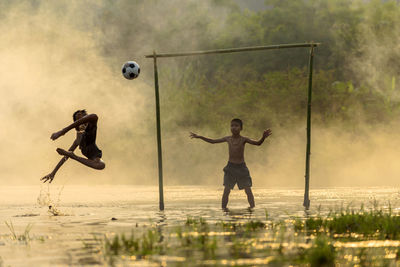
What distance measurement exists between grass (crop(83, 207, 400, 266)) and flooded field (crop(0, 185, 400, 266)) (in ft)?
A: 0.04

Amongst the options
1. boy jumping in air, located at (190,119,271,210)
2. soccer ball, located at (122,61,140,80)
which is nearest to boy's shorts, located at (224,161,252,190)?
boy jumping in air, located at (190,119,271,210)

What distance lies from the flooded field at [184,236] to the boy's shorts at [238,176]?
601mm

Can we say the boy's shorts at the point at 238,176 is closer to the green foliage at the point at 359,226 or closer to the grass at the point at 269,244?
the grass at the point at 269,244

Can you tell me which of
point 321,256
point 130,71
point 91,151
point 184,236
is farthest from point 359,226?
point 130,71

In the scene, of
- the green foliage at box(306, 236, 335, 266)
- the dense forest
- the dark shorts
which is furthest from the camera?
the dense forest

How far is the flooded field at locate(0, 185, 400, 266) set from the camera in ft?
37.8

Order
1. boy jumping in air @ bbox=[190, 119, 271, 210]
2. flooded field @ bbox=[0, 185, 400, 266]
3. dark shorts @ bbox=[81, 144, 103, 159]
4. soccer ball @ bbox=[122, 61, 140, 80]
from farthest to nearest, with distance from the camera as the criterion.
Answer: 1. boy jumping in air @ bbox=[190, 119, 271, 210]
2. soccer ball @ bbox=[122, 61, 140, 80]
3. dark shorts @ bbox=[81, 144, 103, 159]
4. flooded field @ bbox=[0, 185, 400, 266]

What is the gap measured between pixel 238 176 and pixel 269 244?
8263 mm

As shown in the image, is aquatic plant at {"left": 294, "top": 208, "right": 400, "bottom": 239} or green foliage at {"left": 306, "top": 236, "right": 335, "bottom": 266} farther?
aquatic plant at {"left": 294, "top": 208, "right": 400, "bottom": 239}

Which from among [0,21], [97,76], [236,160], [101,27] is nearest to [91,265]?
[236,160]

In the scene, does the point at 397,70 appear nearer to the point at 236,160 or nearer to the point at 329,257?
the point at 236,160

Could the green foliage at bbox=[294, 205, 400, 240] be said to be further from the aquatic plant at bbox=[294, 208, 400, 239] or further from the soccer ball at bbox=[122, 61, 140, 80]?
the soccer ball at bbox=[122, 61, 140, 80]

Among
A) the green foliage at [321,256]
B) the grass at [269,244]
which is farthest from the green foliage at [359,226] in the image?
the green foliage at [321,256]

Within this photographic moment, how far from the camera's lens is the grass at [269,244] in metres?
11.2
